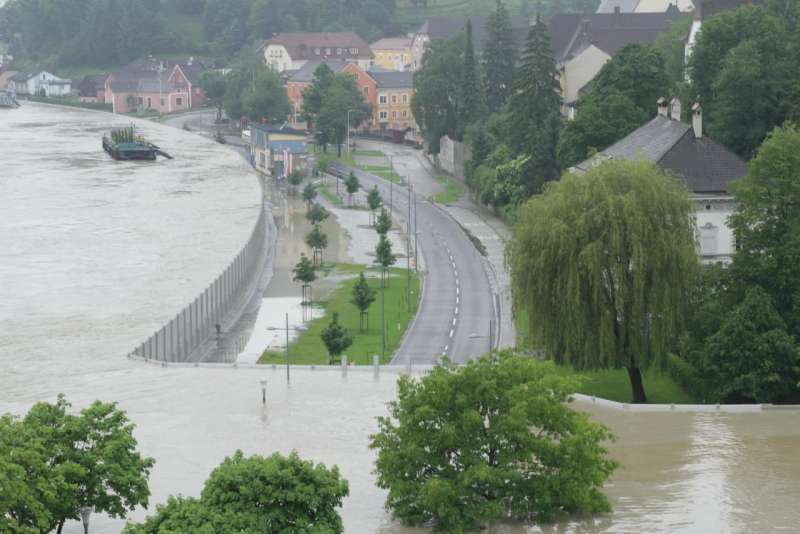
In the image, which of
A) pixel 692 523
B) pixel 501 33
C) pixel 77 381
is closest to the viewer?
pixel 692 523

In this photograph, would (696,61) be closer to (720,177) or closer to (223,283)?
(720,177)

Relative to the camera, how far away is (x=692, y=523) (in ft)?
119

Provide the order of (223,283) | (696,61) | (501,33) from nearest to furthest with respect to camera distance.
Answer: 1. (223,283)
2. (696,61)
3. (501,33)

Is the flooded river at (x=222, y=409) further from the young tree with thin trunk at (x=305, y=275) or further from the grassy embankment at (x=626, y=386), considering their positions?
the young tree with thin trunk at (x=305, y=275)

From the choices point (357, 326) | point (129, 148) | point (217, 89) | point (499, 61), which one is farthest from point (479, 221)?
point (217, 89)

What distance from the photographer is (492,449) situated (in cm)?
3616

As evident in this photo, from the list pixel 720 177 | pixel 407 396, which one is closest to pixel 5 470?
pixel 407 396

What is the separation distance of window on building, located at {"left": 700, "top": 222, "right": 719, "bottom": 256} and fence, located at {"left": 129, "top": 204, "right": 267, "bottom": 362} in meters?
20.4

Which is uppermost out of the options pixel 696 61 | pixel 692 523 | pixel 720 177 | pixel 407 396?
pixel 696 61

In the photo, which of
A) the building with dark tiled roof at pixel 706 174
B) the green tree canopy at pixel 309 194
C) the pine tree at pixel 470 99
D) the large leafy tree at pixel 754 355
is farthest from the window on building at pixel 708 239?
the pine tree at pixel 470 99

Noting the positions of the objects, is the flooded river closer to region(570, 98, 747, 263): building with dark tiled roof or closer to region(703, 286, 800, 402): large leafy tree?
region(703, 286, 800, 402): large leafy tree

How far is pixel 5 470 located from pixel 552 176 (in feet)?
198

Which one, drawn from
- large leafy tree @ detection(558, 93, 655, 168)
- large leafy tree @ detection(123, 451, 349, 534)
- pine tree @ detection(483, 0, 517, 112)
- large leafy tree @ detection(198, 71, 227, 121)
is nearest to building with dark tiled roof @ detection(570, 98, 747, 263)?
large leafy tree @ detection(558, 93, 655, 168)

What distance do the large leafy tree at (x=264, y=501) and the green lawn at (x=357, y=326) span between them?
2666 centimetres
